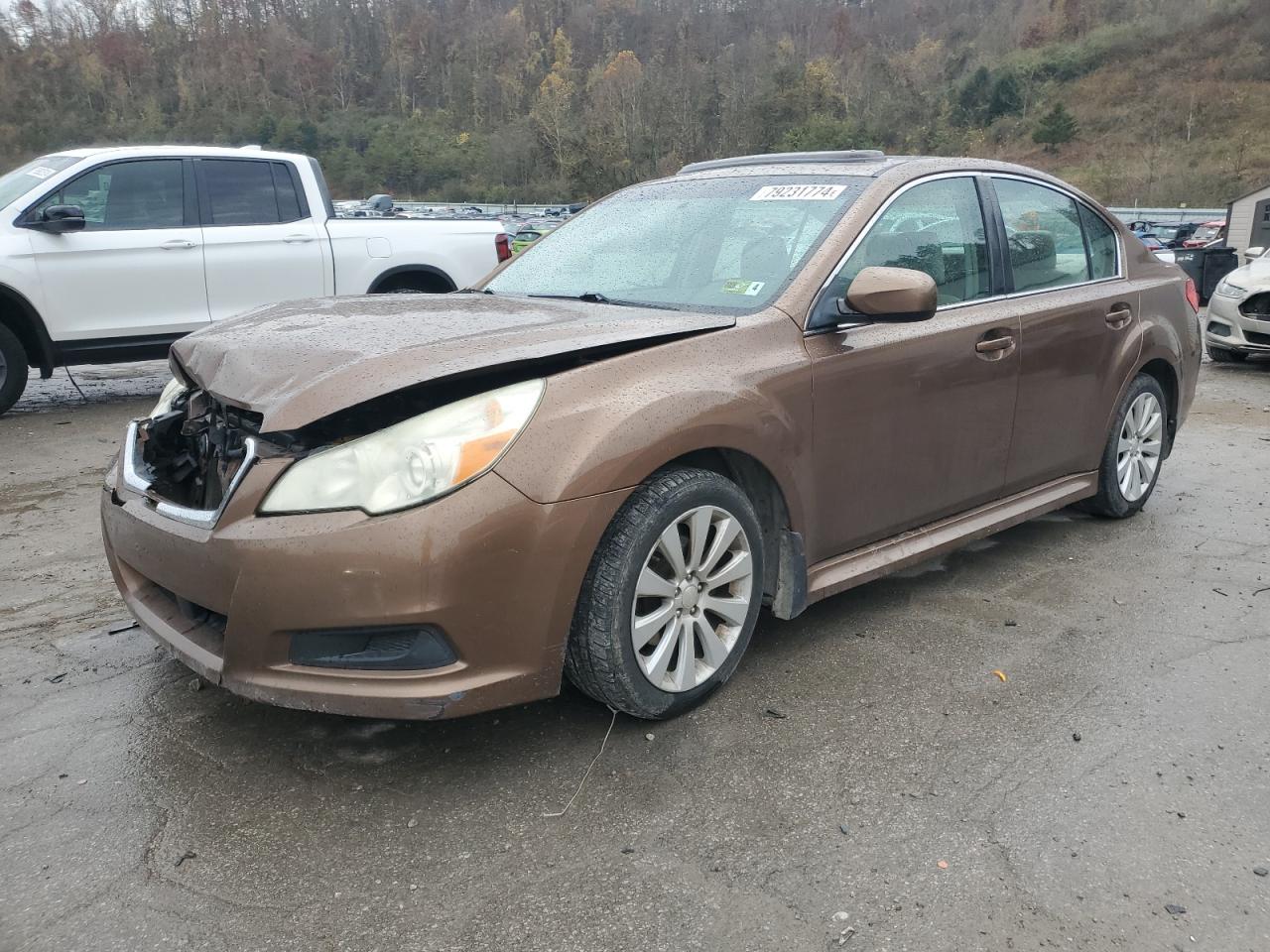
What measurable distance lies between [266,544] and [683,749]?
1.21 metres

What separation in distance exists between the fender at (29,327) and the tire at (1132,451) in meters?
6.78

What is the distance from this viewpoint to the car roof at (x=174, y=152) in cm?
750

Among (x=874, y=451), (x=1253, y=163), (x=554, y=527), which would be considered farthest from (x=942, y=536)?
(x=1253, y=163)

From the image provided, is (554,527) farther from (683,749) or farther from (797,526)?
(797,526)

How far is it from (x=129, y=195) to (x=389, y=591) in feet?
21.3

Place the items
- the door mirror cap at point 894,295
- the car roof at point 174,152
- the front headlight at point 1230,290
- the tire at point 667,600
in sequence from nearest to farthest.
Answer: the tire at point 667,600 < the door mirror cap at point 894,295 < the car roof at point 174,152 < the front headlight at point 1230,290

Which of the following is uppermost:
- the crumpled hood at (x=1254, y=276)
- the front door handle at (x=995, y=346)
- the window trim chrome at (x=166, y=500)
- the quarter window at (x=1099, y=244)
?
the quarter window at (x=1099, y=244)

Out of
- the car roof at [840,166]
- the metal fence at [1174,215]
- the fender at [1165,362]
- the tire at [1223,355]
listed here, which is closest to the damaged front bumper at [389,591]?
the car roof at [840,166]

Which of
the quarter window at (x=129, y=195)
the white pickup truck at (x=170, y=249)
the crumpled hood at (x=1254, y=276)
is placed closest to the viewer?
the white pickup truck at (x=170, y=249)

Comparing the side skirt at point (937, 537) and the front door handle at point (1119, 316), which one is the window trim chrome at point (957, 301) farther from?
the side skirt at point (937, 537)

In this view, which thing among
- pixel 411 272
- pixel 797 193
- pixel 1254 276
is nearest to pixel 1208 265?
pixel 1254 276

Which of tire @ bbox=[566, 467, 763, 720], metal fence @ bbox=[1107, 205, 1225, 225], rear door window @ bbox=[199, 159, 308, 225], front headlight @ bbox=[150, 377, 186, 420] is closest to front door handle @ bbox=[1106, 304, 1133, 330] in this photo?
tire @ bbox=[566, 467, 763, 720]

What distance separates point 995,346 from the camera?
3762 millimetres

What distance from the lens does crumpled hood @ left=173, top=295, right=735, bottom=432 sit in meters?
2.48
